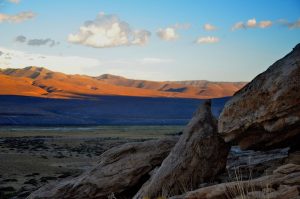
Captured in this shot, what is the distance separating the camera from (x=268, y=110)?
34.4ft

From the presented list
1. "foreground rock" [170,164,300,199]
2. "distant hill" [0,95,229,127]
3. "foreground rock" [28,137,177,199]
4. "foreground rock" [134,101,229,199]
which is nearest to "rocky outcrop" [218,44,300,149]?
"foreground rock" [134,101,229,199]

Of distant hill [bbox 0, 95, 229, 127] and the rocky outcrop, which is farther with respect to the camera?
distant hill [bbox 0, 95, 229, 127]

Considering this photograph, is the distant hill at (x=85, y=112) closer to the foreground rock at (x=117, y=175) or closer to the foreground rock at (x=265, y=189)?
the foreground rock at (x=117, y=175)

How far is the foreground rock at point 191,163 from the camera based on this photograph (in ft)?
38.4

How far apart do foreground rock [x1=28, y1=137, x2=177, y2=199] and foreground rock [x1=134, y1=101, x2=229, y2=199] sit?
1.30m

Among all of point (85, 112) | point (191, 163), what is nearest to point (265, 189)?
point (191, 163)

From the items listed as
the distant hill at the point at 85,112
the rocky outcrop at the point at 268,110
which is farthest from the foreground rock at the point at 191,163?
the distant hill at the point at 85,112

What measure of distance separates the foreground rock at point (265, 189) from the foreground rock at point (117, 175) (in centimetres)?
409

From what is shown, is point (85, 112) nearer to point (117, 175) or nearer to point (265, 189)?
point (117, 175)

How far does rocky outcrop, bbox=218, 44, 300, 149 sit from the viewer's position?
10250 mm

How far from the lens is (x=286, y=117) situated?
10266 mm

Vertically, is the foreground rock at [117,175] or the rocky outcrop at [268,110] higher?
the rocky outcrop at [268,110]

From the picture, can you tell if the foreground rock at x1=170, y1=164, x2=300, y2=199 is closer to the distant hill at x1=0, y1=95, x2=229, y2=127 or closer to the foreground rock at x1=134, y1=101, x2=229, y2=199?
the foreground rock at x1=134, y1=101, x2=229, y2=199

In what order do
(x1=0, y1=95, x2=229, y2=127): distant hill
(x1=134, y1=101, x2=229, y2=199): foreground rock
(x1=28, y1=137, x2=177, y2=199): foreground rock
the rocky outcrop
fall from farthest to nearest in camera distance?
(x1=0, y1=95, x2=229, y2=127): distant hill, (x1=28, y1=137, x2=177, y2=199): foreground rock, (x1=134, y1=101, x2=229, y2=199): foreground rock, the rocky outcrop
